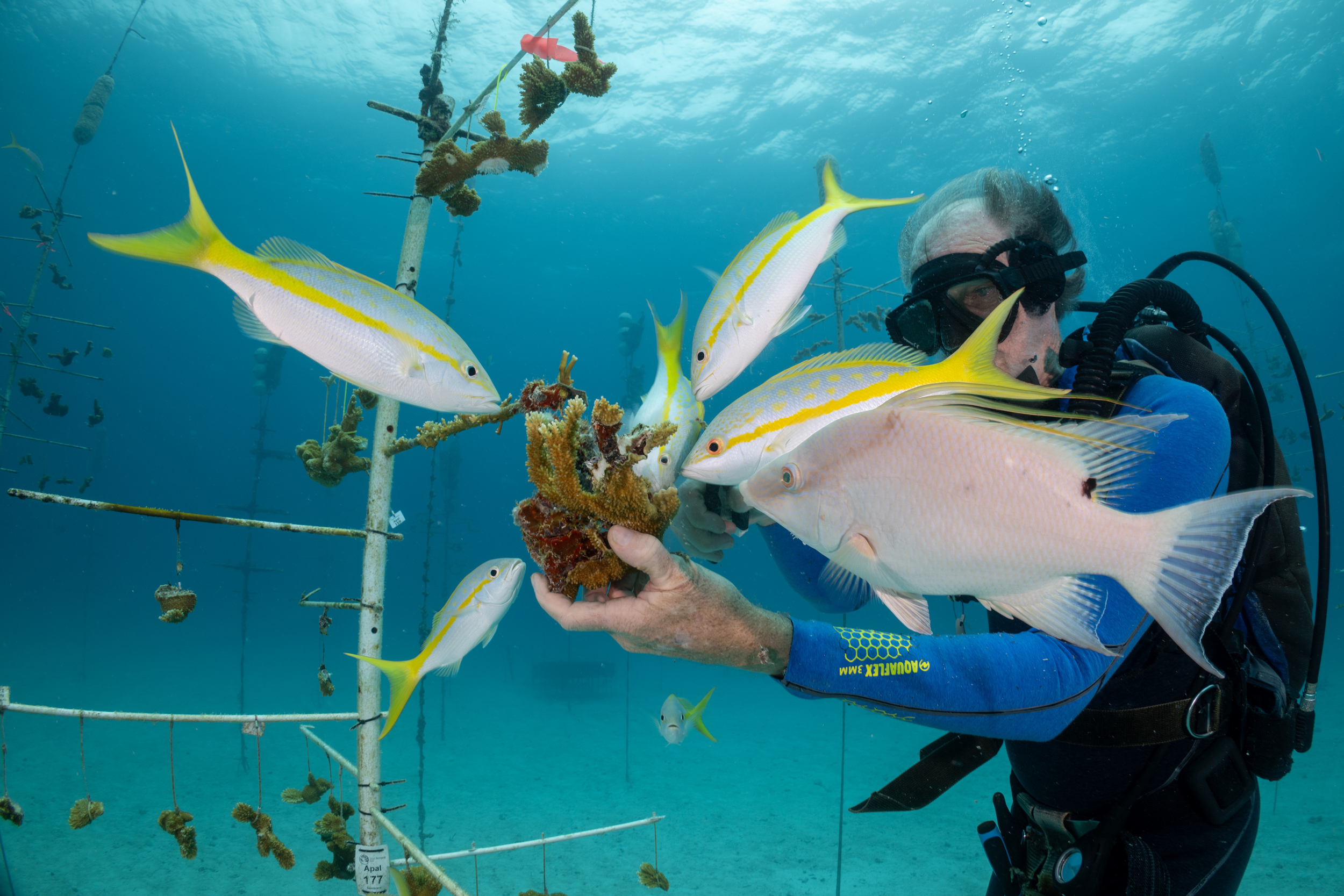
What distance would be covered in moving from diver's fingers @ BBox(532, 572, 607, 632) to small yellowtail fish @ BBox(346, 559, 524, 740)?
810 mm

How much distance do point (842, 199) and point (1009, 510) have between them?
1.02m

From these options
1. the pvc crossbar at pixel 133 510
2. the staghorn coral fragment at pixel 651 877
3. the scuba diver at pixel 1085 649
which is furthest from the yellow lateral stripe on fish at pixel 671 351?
the staghorn coral fragment at pixel 651 877

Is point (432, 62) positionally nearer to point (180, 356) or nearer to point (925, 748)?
point (925, 748)

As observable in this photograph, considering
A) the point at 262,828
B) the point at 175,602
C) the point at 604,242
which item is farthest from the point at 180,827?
the point at 604,242

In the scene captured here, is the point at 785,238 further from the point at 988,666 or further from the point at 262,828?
the point at 262,828

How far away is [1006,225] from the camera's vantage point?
2.35 m

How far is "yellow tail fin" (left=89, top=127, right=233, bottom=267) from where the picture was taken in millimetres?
1312

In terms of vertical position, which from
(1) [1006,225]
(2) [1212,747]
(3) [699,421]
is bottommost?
(2) [1212,747]

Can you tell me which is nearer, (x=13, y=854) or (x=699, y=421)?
(x=699, y=421)

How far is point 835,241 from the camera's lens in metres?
1.62

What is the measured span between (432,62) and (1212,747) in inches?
200

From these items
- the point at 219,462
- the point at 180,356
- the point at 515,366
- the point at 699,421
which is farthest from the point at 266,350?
the point at 219,462

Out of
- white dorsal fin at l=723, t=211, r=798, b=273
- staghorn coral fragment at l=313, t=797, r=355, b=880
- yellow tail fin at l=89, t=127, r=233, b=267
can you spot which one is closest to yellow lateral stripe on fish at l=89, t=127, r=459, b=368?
yellow tail fin at l=89, t=127, r=233, b=267

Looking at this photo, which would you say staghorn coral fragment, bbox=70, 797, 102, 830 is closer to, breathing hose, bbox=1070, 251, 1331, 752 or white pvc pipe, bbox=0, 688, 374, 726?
white pvc pipe, bbox=0, 688, 374, 726
